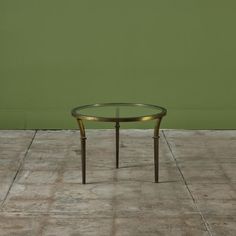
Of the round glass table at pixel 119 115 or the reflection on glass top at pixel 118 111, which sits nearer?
the round glass table at pixel 119 115

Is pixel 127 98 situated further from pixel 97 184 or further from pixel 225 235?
pixel 225 235

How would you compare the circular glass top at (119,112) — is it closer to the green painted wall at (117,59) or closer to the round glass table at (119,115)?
the round glass table at (119,115)

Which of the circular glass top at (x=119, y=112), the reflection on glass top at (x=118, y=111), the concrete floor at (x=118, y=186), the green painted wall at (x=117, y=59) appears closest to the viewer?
the concrete floor at (x=118, y=186)

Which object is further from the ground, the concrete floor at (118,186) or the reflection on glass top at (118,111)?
the reflection on glass top at (118,111)

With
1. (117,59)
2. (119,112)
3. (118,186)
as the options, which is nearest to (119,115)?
(119,112)

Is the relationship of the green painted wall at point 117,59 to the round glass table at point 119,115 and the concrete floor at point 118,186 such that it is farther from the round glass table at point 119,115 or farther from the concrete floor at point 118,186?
the round glass table at point 119,115

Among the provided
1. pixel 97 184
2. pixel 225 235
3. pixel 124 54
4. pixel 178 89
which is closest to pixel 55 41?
pixel 124 54

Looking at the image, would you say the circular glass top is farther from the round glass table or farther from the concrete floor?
the concrete floor

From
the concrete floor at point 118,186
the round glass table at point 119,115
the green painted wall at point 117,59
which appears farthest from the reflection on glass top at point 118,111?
the green painted wall at point 117,59

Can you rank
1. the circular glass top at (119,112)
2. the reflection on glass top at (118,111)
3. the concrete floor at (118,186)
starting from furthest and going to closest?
the reflection on glass top at (118,111) → the circular glass top at (119,112) → the concrete floor at (118,186)

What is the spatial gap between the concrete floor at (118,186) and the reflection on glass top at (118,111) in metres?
0.48

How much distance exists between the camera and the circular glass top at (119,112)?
145 inches

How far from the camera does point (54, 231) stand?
10.0ft

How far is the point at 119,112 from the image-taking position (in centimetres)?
398
